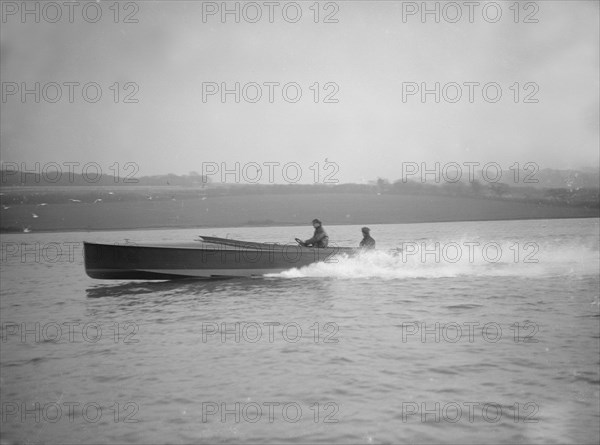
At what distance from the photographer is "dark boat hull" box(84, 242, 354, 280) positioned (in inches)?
812

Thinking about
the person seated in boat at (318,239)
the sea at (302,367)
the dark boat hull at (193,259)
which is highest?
the person seated in boat at (318,239)

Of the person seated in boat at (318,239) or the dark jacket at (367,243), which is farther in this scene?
the dark jacket at (367,243)

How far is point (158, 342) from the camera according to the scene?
1214 cm

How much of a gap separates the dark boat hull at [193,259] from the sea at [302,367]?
116 centimetres

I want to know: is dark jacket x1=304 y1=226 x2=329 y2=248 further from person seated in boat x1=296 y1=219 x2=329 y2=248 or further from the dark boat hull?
the dark boat hull

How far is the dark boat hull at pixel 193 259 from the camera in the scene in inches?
812

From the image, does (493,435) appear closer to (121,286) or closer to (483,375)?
(483,375)

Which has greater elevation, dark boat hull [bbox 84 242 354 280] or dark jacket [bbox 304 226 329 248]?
dark jacket [bbox 304 226 329 248]

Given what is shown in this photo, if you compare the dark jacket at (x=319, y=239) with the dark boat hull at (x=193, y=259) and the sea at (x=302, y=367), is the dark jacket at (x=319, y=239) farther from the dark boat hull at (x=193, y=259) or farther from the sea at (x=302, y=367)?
the sea at (x=302, y=367)

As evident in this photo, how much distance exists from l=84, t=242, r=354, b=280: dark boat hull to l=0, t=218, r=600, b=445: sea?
1.16 m

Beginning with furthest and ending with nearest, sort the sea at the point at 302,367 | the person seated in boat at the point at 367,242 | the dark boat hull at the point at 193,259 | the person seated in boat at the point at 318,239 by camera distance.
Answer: the person seated in boat at the point at 367,242
the person seated in boat at the point at 318,239
the dark boat hull at the point at 193,259
the sea at the point at 302,367

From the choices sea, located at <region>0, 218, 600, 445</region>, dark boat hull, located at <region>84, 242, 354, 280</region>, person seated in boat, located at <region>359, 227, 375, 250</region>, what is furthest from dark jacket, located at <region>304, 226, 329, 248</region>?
sea, located at <region>0, 218, 600, 445</region>

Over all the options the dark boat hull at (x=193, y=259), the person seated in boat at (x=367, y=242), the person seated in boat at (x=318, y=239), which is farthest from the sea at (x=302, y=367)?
the person seated in boat at (x=367, y=242)

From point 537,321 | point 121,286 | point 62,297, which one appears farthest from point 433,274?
point 62,297
